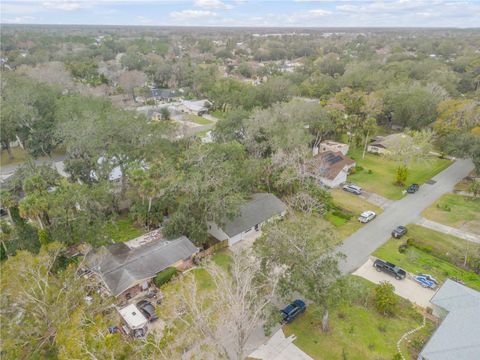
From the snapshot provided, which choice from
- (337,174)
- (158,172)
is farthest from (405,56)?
(158,172)

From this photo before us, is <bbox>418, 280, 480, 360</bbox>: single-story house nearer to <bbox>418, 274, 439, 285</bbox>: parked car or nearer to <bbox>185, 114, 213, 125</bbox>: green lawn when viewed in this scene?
<bbox>418, 274, 439, 285</bbox>: parked car

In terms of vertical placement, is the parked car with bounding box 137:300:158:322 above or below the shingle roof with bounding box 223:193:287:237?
below

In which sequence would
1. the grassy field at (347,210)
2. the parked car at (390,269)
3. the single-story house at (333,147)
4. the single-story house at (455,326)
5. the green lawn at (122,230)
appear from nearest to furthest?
1. the single-story house at (455,326)
2. the parked car at (390,269)
3. the green lawn at (122,230)
4. the grassy field at (347,210)
5. the single-story house at (333,147)

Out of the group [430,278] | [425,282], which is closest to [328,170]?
[430,278]

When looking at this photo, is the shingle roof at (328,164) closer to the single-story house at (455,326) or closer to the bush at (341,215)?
the bush at (341,215)

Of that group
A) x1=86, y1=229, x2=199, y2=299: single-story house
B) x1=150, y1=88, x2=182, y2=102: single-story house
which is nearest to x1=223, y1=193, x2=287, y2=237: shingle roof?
x1=86, y1=229, x2=199, y2=299: single-story house

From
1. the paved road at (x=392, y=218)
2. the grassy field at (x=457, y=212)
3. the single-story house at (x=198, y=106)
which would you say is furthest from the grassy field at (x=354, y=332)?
the single-story house at (x=198, y=106)
